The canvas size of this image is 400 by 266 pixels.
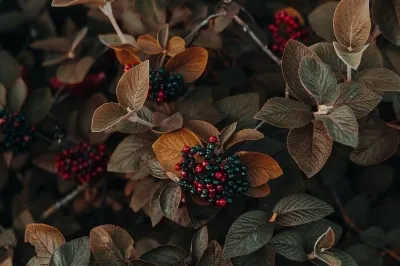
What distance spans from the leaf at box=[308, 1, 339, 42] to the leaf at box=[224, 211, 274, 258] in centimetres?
46

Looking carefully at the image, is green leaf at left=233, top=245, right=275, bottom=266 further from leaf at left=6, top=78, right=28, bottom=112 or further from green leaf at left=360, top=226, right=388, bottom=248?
leaf at left=6, top=78, right=28, bottom=112

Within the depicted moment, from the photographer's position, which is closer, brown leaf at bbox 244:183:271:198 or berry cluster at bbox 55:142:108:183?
brown leaf at bbox 244:183:271:198

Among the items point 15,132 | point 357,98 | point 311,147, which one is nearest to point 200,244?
point 311,147

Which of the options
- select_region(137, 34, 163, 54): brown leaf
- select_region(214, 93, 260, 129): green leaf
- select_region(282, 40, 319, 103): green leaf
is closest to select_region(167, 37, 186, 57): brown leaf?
select_region(137, 34, 163, 54): brown leaf

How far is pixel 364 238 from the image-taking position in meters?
1.34

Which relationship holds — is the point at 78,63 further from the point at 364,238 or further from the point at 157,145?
the point at 364,238

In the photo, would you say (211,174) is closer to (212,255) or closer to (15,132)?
(212,255)

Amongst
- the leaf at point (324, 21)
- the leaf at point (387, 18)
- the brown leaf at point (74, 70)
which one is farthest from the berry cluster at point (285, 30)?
the brown leaf at point (74, 70)

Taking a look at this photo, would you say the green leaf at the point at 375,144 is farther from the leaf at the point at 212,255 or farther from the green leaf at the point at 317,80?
the leaf at the point at 212,255

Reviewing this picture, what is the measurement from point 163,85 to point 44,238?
0.34 m

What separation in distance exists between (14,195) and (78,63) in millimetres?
350

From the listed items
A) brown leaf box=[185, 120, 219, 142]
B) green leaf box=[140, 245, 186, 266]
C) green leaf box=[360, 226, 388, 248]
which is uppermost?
brown leaf box=[185, 120, 219, 142]

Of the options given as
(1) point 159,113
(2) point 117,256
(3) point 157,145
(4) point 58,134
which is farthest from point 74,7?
(2) point 117,256

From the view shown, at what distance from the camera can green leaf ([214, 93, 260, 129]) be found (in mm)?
1198
